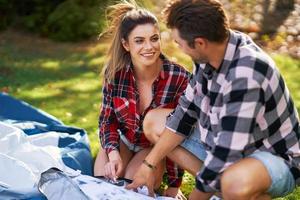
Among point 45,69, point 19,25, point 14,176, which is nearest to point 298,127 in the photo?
point 14,176

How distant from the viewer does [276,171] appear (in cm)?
236

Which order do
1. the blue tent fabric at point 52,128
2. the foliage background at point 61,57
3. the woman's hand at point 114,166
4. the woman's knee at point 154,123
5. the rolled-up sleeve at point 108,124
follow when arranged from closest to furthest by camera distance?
the woman's knee at point 154,123, the woman's hand at point 114,166, the rolled-up sleeve at point 108,124, the blue tent fabric at point 52,128, the foliage background at point 61,57

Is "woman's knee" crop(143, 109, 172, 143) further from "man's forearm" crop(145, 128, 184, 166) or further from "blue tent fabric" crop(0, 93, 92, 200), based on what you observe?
"blue tent fabric" crop(0, 93, 92, 200)

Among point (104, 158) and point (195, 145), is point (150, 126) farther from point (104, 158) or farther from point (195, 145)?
point (104, 158)

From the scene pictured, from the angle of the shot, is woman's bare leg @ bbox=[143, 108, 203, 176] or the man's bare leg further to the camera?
woman's bare leg @ bbox=[143, 108, 203, 176]

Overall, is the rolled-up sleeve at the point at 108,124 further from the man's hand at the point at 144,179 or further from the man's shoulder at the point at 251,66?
the man's shoulder at the point at 251,66

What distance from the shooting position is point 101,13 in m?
6.02

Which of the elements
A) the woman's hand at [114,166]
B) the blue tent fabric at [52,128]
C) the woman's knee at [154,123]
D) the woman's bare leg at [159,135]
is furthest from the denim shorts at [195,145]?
the blue tent fabric at [52,128]

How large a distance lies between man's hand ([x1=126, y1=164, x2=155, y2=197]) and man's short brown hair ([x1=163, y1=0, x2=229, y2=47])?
29.9 inches

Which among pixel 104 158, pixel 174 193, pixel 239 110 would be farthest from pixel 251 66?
pixel 104 158

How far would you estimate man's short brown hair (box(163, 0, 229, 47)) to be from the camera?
2.30 m

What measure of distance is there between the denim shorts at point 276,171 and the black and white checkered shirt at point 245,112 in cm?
4

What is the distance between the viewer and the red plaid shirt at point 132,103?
314cm

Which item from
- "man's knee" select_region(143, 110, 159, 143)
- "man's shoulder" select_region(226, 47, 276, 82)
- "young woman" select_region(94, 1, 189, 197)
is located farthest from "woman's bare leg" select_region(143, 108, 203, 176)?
"man's shoulder" select_region(226, 47, 276, 82)
